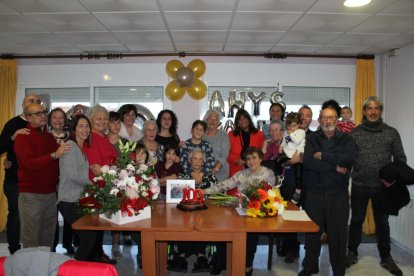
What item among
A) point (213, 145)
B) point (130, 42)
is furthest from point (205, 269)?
point (130, 42)

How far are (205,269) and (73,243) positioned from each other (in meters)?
2.06

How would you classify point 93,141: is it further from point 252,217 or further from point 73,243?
point 73,243

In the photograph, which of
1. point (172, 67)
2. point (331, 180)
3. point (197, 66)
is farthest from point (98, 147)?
point (197, 66)

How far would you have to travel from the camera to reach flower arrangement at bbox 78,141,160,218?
269 centimetres

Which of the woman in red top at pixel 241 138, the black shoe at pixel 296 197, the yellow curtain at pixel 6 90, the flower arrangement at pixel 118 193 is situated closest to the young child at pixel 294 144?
the black shoe at pixel 296 197

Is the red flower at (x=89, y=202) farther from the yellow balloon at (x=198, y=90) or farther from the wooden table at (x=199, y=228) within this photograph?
the yellow balloon at (x=198, y=90)

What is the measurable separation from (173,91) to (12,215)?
3.04m

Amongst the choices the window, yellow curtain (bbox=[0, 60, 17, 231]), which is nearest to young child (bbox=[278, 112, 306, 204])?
the window

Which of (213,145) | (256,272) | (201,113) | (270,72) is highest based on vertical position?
(270,72)

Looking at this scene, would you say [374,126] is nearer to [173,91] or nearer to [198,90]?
[198,90]

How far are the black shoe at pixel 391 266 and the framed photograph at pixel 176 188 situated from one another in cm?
256

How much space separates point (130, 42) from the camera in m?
5.22

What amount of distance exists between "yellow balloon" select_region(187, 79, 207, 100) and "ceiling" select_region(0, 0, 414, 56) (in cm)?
56

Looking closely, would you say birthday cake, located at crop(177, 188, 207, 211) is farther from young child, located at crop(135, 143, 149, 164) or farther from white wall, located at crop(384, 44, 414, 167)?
white wall, located at crop(384, 44, 414, 167)
